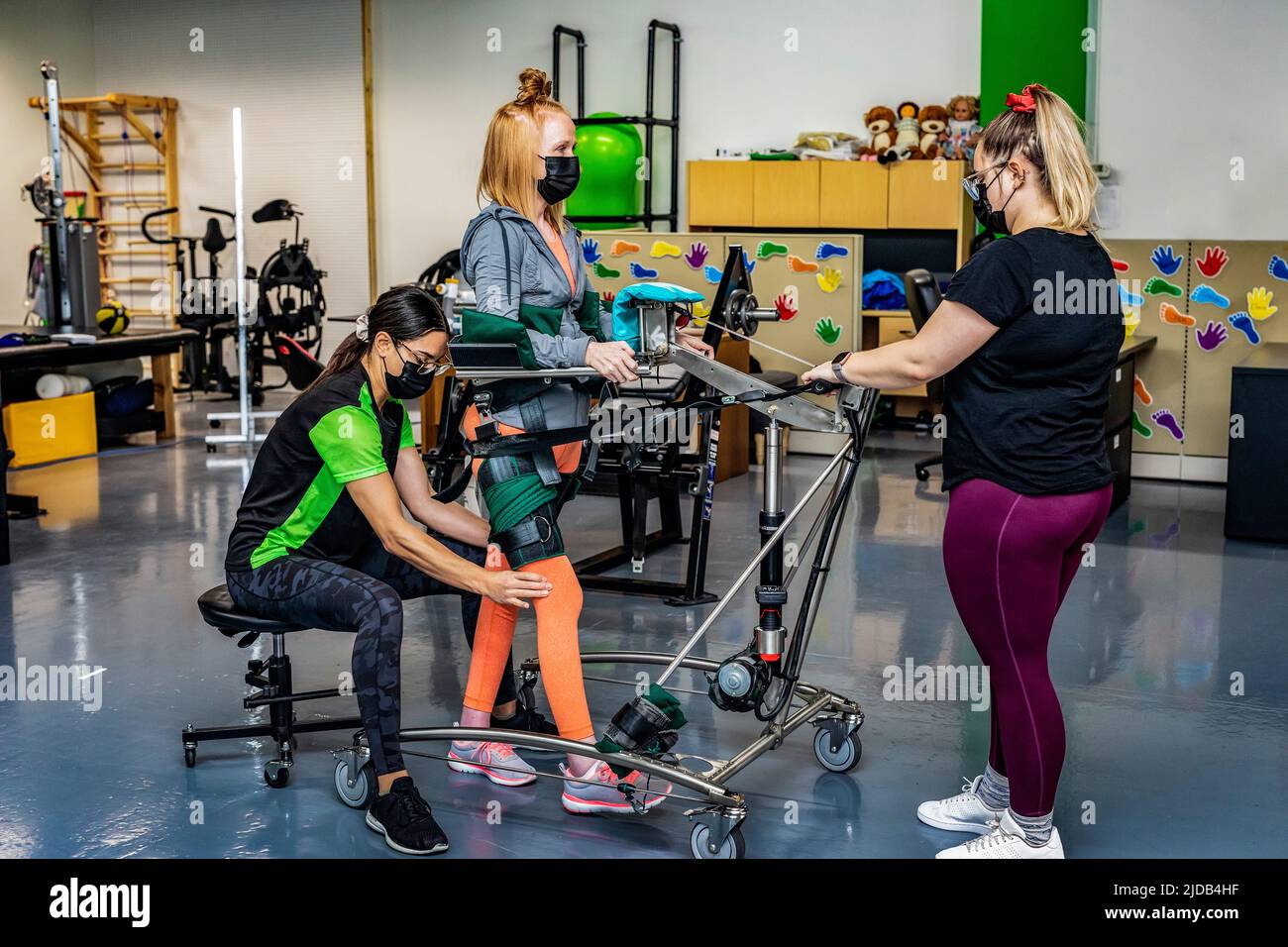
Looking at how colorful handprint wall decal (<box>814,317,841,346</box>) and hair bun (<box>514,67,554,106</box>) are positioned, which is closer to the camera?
hair bun (<box>514,67,554,106</box>)

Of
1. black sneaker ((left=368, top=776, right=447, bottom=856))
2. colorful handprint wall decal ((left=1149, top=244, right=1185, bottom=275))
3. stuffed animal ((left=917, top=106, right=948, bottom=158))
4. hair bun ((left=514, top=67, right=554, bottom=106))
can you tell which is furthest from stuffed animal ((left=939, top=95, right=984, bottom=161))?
black sneaker ((left=368, top=776, right=447, bottom=856))

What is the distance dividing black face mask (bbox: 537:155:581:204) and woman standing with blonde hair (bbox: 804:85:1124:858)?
76 cm

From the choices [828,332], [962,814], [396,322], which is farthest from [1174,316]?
[396,322]

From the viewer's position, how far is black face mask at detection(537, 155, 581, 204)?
293cm

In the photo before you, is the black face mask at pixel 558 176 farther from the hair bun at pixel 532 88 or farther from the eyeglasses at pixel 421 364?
the eyeglasses at pixel 421 364

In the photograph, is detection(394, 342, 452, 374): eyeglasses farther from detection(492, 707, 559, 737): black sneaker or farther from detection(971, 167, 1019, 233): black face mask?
detection(971, 167, 1019, 233): black face mask

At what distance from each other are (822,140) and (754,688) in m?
6.74

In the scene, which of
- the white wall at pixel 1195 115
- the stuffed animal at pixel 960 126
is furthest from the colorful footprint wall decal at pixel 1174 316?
the stuffed animal at pixel 960 126

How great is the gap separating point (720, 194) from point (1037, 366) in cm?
683

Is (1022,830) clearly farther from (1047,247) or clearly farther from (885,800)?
(1047,247)

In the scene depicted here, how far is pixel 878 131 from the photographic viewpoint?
8961 millimetres

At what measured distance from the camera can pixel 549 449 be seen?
9.57 ft
